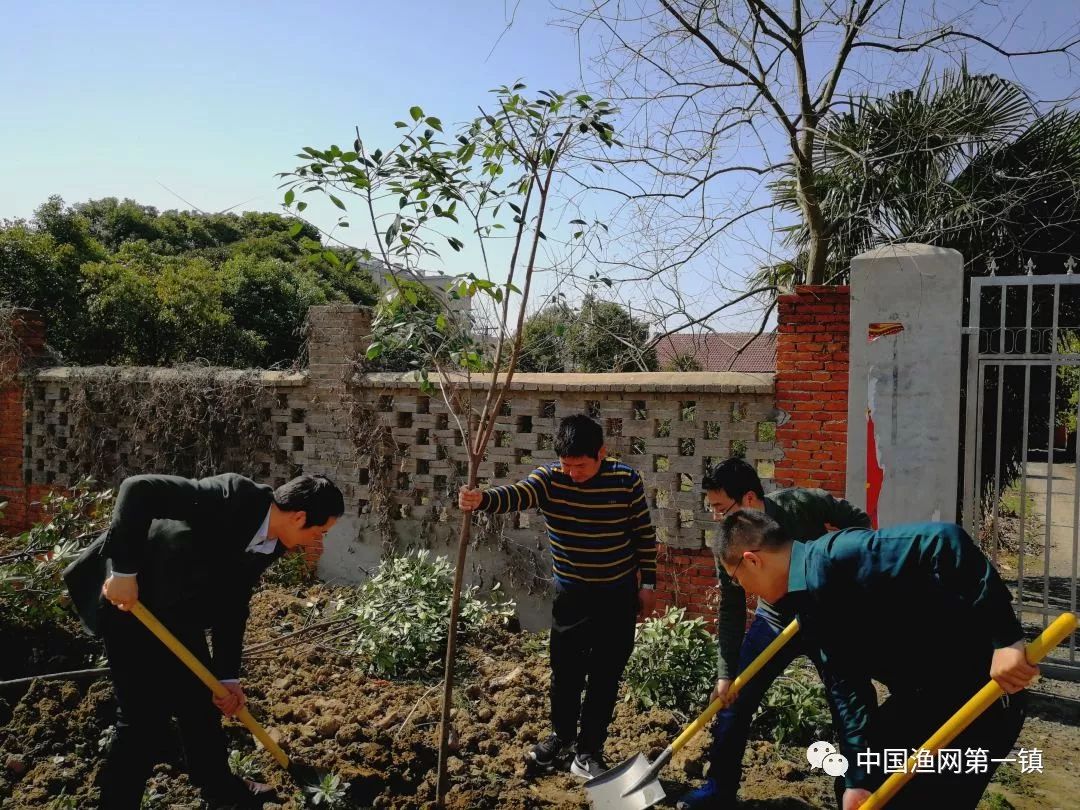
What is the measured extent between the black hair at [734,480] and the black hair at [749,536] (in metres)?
0.74

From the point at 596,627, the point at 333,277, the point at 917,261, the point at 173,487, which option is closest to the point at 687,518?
the point at 596,627

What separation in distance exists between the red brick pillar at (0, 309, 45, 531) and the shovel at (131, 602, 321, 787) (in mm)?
7210

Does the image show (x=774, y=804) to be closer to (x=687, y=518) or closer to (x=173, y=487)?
(x=687, y=518)

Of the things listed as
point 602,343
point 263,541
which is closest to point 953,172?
point 602,343

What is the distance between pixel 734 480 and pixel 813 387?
6.41 feet

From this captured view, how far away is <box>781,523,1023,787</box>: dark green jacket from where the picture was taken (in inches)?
89.8

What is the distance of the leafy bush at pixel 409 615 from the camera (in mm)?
5039

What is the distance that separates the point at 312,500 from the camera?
Answer: 10.0ft

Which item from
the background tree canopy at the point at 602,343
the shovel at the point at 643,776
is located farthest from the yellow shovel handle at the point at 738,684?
the background tree canopy at the point at 602,343

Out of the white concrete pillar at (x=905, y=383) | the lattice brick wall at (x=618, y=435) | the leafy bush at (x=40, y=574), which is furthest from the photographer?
the lattice brick wall at (x=618, y=435)

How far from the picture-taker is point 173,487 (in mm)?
2953

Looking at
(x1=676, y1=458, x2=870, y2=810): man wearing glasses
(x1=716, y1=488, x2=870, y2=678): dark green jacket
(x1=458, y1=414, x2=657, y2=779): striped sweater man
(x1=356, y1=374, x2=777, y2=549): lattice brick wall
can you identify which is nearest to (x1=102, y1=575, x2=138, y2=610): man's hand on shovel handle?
(x1=458, y1=414, x2=657, y2=779): striped sweater man

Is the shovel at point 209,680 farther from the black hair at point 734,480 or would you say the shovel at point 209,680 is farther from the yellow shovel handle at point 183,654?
the black hair at point 734,480

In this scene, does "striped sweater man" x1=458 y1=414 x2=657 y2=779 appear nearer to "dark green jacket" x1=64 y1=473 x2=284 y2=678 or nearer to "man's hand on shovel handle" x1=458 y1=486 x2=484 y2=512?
"man's hand on shovel handle" x1=458 y1=486 x2=484 y2=512
